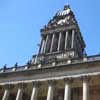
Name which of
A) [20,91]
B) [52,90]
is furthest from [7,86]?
[52,90]

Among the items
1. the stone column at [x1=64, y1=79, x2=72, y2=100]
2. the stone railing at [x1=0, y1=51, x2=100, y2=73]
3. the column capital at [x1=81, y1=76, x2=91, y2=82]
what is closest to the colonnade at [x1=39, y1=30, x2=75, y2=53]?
the stone railing at [x1=0, y1=51, x2=100, y2=73]

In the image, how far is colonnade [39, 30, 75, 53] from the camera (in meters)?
50.3

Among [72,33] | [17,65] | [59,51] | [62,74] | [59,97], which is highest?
[72,33]

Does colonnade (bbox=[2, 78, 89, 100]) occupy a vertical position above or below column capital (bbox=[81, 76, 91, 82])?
below

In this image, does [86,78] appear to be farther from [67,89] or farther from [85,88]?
[67,89]

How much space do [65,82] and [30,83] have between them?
644 cm

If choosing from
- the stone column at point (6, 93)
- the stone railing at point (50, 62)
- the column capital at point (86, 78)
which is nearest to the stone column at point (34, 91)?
the stone railing at point (50, 62)

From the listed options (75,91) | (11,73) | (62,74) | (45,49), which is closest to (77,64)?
(62,74)

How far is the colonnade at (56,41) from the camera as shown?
5028 cm

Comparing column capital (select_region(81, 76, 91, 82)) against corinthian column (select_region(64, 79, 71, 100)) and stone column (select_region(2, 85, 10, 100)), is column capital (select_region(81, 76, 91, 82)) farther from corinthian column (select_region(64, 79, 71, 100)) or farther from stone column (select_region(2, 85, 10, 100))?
stone column (select_region(2, 85, 10, 100))

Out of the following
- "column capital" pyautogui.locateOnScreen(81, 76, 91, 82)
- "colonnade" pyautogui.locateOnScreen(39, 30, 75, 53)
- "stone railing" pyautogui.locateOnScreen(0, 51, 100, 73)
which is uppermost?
"colonnade" pyautogui.locateOnScreen(39, 30, 75, 53)

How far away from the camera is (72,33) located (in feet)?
168

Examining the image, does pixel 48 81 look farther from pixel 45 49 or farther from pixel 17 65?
pixel 45 49

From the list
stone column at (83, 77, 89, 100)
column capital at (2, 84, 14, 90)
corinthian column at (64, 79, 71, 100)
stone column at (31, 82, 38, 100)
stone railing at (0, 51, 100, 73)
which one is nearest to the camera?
stone column at (83, 77, 89, 100)
